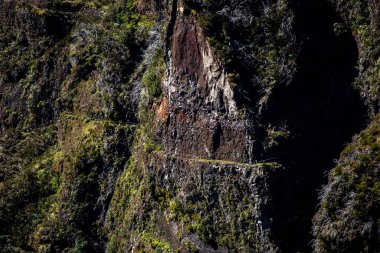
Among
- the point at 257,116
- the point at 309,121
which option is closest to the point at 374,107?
the point at 309,121

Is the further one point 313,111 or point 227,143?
point 227,143

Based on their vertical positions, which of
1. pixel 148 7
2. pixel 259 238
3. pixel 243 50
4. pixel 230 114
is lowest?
pixel 259 238

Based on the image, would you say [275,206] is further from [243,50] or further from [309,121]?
[243,50]

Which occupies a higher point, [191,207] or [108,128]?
[108,128]

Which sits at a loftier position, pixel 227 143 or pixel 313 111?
pixel 313 111

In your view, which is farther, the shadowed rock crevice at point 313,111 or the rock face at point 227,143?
the shadowed rock crevice at point 313,111
